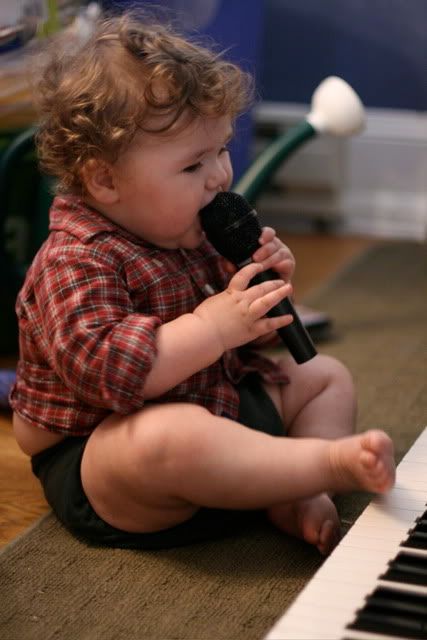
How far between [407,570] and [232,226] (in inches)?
16.2

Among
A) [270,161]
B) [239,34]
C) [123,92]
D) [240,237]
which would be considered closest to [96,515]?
[240,237]

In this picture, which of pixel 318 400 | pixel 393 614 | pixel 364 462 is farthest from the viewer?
pixel 318 400

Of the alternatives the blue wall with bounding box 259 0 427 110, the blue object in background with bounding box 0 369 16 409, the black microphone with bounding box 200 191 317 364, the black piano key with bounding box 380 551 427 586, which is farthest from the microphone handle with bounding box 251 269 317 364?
the blue wall with bounding box 259 0 427 110

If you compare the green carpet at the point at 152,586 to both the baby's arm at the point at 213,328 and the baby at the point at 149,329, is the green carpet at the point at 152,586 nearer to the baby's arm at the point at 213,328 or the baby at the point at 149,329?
the baby at the point at 149,329

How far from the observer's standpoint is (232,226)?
113cm

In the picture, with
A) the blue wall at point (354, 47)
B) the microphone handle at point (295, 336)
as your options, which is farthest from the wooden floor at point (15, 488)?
the blue wall at point (354, 47)

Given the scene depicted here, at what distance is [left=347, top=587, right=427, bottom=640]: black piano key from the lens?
2.62 ft

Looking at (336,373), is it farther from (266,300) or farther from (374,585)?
(374,585)

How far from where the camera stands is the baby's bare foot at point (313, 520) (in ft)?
3.64

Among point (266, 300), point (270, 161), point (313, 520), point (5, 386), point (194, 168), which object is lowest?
point (5, 386)

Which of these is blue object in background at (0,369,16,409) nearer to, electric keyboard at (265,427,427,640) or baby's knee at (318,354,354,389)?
baby's knee at (318,354,354,389)

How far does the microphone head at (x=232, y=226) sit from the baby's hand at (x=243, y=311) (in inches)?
1.4

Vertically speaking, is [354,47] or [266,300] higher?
[266,300]

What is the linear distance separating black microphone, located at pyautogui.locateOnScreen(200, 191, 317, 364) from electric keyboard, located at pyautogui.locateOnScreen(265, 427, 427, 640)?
0.66ft
